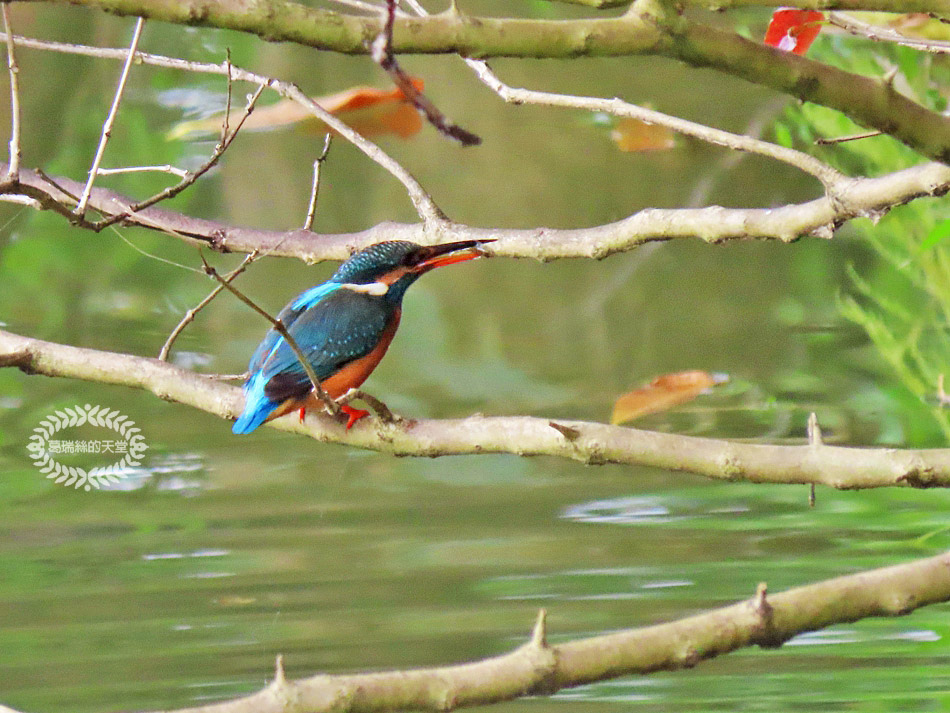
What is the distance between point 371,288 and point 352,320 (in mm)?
65

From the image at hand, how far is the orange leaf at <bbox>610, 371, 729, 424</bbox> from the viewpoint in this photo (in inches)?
90.8

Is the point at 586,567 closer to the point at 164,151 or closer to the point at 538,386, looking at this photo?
the point at 538,386

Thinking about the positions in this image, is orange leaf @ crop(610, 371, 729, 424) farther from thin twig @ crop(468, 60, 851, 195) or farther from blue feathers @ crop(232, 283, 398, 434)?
thin twig @ crop(468, 60, 851, 195)

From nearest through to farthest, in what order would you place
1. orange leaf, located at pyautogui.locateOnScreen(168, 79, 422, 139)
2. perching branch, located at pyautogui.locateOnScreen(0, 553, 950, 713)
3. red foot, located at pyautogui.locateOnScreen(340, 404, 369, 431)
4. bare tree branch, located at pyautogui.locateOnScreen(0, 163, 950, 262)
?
perching branch, located at pyautogui.locateOnScreen(0, 553, 950, 713) → bare tree branch, located at pyautogui.locateOnScreen(0, 163, 950, 262) → red foot, located at pyautogui.locateOnScreen(340, 404, 369, 431) → orange leaf, located at pyautogui.locateOnScreen(168, 79, 422, 139)

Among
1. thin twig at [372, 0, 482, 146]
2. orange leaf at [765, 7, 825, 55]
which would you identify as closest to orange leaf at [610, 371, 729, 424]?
orange leaf at [765, 7, 825, 55]

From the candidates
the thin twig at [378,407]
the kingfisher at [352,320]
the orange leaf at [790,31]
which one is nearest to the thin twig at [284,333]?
the thin twig at [378,407]

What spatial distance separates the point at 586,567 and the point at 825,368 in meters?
1.13

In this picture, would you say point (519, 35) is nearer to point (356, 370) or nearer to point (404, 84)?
point (404, 84)

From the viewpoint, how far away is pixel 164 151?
132 inches

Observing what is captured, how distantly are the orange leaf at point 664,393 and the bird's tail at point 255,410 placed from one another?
1.04 m

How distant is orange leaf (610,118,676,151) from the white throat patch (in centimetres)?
196

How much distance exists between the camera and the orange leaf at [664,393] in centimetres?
231

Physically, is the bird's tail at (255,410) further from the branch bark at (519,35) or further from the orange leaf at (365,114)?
the orange leaf at (365,114)

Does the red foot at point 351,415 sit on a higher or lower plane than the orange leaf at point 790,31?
lower
